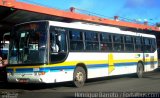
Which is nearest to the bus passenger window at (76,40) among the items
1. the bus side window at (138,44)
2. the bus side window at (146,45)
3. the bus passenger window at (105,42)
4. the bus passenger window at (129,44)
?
the bus passenger window at (105,42)

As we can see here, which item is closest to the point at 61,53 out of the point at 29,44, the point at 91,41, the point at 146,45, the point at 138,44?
the point at 29,44

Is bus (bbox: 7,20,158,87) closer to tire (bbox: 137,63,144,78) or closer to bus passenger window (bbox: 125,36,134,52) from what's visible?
bus passenger window (bbox: 125,36,134,52)

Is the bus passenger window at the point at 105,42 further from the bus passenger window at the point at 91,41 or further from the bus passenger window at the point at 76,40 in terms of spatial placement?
the bus passenger window at the point at 76,40

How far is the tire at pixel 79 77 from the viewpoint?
55.0ft

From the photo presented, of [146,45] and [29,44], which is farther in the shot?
[146,45]

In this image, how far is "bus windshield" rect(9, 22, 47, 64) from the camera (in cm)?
1511

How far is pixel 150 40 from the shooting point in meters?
25.7

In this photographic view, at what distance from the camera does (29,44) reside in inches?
607

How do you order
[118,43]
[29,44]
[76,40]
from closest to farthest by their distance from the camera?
1. [29,44]
2. [76,40]
3. [118,43]

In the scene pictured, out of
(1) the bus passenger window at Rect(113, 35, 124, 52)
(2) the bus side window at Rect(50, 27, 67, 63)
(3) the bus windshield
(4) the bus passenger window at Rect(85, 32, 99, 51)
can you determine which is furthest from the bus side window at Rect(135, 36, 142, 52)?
(3) the bus windshield

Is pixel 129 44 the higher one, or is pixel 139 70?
pixel 129 44

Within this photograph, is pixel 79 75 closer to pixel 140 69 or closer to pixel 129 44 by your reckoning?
pixel 129 44

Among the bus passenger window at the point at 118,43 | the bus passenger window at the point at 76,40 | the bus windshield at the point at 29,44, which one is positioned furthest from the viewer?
the bus passenger window at the point at 118,43

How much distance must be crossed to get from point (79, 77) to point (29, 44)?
2.90 meters
